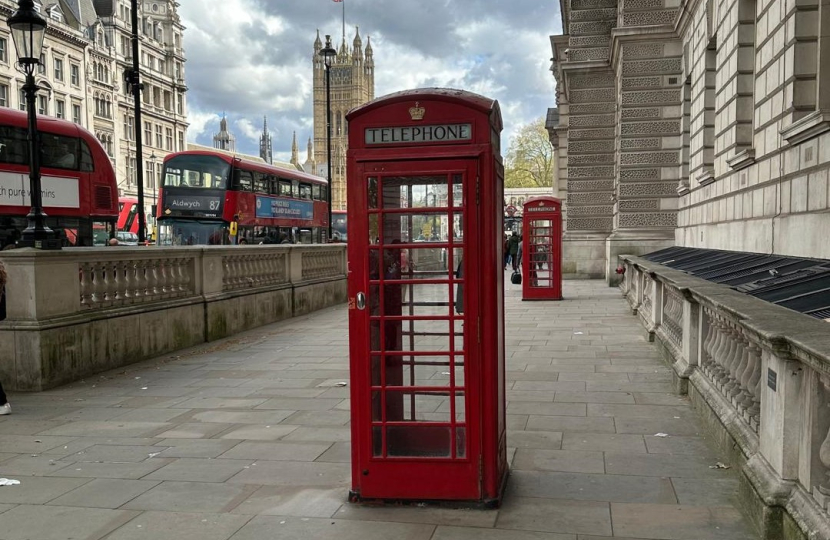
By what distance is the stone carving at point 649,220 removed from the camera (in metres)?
21.8

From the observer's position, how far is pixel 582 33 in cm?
2783

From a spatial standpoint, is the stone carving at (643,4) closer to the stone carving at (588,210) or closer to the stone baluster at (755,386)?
the stone carving at (588,210)

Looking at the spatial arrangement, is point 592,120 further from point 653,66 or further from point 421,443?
point 421,443

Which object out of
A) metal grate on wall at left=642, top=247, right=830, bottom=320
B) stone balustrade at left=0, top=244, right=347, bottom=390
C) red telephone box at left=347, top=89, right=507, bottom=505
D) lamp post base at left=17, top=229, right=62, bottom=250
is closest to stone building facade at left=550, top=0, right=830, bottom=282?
metal grate on wall at left=642, top=247, right=830, bottom=320

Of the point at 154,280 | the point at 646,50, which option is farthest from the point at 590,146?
the point at 154,280

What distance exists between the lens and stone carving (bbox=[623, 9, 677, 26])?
2128cm

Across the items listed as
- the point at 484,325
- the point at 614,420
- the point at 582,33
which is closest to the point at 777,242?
the point at 614,420

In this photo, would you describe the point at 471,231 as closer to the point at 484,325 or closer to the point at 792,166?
the point at 484,325

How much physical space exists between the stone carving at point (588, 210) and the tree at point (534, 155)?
48.5 meters

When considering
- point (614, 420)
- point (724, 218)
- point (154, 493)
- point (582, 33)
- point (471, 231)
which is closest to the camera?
point (471, 231)

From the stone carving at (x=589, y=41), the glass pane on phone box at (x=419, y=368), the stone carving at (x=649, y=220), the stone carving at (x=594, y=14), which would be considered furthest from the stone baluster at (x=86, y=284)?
the stone carving at (x=594, y=14)

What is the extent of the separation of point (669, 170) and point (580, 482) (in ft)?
60.9

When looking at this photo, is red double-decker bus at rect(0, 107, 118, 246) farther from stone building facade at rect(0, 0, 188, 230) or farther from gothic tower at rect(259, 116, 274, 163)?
gothic tower at rect(259, 116, 274, 163)

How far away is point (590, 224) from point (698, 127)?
35.5 ft
